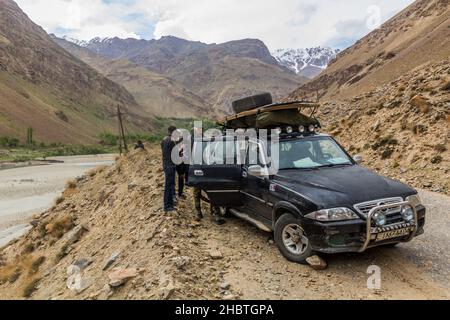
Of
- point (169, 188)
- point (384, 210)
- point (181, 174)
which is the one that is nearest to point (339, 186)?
point (384, 210)

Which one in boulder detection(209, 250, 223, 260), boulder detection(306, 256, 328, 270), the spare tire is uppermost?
the spare tire

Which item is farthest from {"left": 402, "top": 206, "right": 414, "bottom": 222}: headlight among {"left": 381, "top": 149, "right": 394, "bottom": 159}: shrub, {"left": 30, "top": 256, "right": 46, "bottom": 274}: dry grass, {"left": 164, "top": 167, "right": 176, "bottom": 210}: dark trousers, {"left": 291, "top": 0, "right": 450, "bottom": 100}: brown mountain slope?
{"left": 291, "top": 0, "right": 450, "bottom": 100}: brown mountain slope

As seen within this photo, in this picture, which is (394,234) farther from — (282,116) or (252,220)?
(282,116)

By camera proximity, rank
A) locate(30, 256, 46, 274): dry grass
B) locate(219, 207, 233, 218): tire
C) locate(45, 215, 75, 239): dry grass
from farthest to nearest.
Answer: locate(45, 215, 75, 239): dry grass, locate(30, 256, 46, 274): dry grass, locate(219, 207, 233, 218): tire

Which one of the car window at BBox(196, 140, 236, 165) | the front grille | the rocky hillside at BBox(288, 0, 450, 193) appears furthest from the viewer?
the rocky hillside at BBox(288, 0, 450, 193)

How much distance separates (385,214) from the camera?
21.7 feet

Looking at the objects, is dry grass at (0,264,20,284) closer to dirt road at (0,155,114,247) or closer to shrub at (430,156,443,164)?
dirt road at (0,155,114,247)

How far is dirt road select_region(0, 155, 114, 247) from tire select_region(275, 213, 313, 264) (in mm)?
19221

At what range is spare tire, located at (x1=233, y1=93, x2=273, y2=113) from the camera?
39.1 feet

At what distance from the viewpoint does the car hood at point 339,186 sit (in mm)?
6699

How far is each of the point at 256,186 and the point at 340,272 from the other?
2316mm

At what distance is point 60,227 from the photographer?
661 inches
